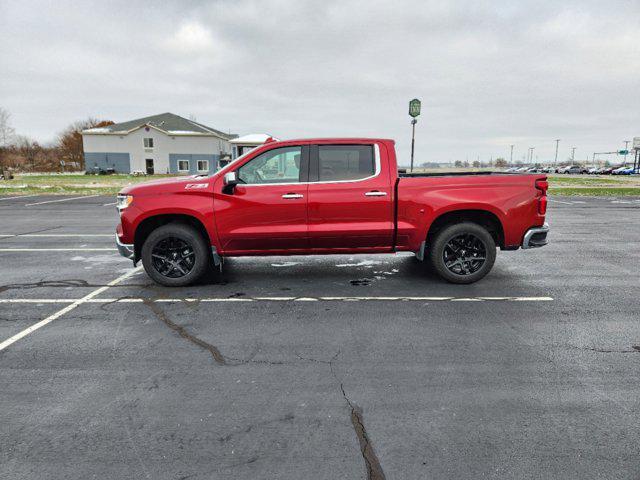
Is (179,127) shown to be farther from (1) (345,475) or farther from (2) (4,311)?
(1) (345,475)

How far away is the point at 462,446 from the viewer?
2.71m

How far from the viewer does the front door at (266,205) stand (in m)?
5.98

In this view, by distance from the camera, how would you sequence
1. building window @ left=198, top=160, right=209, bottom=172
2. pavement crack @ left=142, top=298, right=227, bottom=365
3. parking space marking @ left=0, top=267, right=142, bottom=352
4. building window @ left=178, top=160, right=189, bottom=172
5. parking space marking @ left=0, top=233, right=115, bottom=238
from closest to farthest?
pavement crack @ left=142, top=298, right=227, bottom=365 → parking space marking @ left=0, top=267, right=142, bottom=352 → parking space marking @ left=0, top=233, right=115, bottom=238 → building window @ left=198, top=160, right=209, bottom=172 → building window @ left=178, top=160, right=189, bottom=172

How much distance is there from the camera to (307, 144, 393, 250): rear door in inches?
237

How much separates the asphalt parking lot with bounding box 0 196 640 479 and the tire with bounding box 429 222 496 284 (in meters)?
0.27

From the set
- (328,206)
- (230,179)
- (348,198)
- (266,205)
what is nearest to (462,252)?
(348,198)

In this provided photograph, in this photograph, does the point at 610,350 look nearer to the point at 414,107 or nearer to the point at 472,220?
the point at 472,220

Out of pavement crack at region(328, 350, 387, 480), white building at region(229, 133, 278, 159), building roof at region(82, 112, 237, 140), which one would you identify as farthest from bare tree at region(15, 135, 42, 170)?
pavement crack at region(328, 350, 387, 480)

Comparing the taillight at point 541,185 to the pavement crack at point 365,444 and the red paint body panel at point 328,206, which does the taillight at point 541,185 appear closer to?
the red paint body panel at point 328,206

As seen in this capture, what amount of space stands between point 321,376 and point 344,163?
3.38 m

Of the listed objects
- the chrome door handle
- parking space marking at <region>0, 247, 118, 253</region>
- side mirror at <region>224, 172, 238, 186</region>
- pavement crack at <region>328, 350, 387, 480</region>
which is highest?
side mirror at <region>224, 172, 238, 186</region>

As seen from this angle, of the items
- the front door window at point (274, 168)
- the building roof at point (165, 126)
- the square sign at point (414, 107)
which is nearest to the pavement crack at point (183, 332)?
the front door window at point (274, 168)

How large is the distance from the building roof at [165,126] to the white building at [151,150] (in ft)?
0.39

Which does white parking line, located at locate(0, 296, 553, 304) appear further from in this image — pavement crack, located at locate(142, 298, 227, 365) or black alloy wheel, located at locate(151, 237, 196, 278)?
black alloy wheel, located at locate(151, 237, 196, 278)
